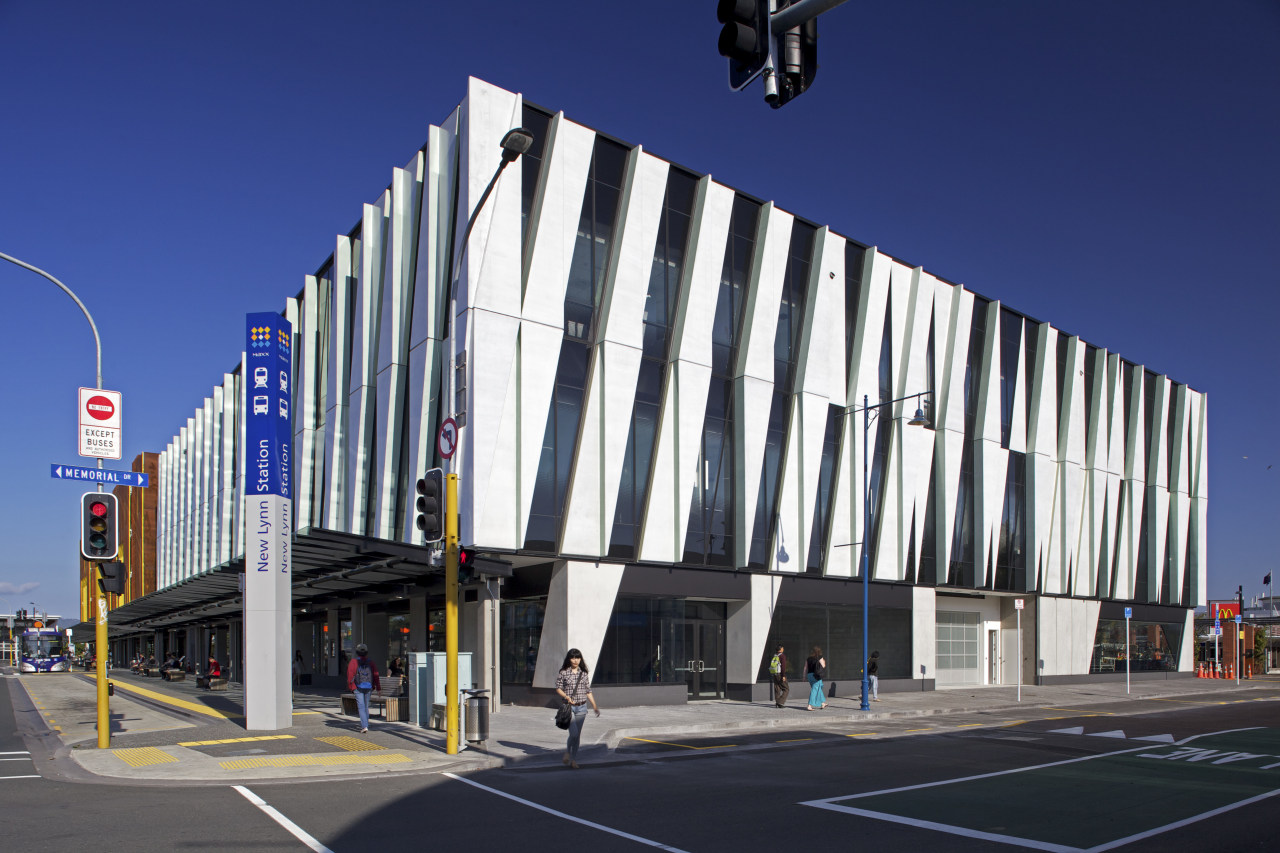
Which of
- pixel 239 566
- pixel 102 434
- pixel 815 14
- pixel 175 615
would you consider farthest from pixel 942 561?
pixel 175 615

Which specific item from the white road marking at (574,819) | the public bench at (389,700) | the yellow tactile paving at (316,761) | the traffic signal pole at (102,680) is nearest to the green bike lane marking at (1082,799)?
the white road marking at (574,819)

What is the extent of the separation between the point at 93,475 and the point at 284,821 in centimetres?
946

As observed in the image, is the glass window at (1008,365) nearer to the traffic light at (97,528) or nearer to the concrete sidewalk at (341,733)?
the concrete sidewalk at (341,733)

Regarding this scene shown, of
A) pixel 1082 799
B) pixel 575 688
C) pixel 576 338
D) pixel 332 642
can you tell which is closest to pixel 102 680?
pixel 575 688

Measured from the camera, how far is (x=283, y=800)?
36.0 feet

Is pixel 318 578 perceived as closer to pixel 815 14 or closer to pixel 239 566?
pixel 239 566

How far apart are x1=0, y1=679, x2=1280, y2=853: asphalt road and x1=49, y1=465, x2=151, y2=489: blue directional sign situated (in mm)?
4724

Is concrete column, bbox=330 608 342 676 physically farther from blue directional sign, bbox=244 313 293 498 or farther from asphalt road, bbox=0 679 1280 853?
asphalt road, bbox=0 679 1280 853

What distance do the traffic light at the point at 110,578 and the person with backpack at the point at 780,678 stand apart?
655 inches

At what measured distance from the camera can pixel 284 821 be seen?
9.70 metres

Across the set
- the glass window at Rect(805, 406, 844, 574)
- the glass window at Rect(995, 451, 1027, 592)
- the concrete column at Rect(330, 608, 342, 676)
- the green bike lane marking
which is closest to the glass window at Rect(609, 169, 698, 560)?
the glass window at Rect(805, 406, 844, 574)

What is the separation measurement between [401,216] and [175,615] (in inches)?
1413

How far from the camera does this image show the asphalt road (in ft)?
29.6

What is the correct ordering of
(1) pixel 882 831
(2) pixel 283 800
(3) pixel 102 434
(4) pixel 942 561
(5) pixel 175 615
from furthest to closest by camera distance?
(5) pixel 175 615
(4) pixel 942 561
(3) pixel 102 434
(2) pixel 283 800
(1) pixel 882 831
